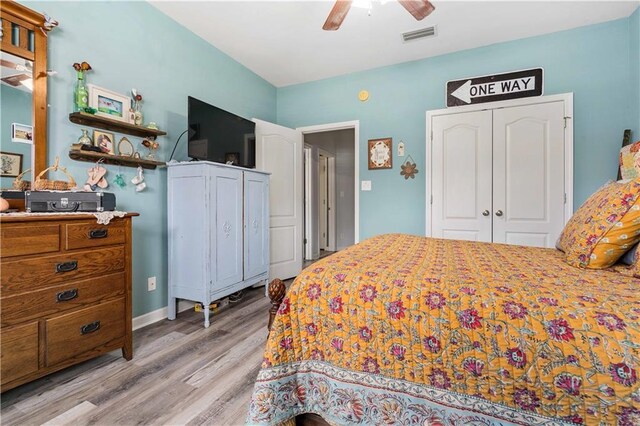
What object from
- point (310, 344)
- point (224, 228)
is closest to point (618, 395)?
point (310, 344)

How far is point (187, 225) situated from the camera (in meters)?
2.47

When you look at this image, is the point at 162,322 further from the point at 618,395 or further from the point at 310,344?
the point at 618,395

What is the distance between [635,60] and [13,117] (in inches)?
189

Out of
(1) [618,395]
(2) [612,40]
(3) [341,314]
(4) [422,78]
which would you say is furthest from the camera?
(4) [422,78]

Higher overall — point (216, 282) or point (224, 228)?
point (224, 228)

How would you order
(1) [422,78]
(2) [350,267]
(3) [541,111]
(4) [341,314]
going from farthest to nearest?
(1) [422,78] < (3) [541,111] < (2) [350,267] < (4) [341,314]

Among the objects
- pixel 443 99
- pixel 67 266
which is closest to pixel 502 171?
pixel 443 99

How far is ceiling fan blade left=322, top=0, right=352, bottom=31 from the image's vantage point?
1936 millimetres

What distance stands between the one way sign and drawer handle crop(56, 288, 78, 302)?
3685 millimetres

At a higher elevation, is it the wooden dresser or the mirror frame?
the mirror frame

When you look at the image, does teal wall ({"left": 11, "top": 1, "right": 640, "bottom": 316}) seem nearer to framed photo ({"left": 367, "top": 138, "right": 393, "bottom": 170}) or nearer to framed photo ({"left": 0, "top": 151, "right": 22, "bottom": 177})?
framed photo ({"left": 367, "top": 138, "right": 393, "bottom": 170})

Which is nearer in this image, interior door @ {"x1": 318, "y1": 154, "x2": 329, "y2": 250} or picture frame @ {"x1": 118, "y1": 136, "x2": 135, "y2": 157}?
picture frame @ {"x1": 118, "y1": 136, "x2": 135, "y2": 157}

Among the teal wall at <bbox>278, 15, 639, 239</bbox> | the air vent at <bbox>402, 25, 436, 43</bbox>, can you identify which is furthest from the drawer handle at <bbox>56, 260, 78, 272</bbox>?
the air vent at <bbox>402, 25, 436, 43</bbox>

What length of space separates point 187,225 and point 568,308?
2.48m
